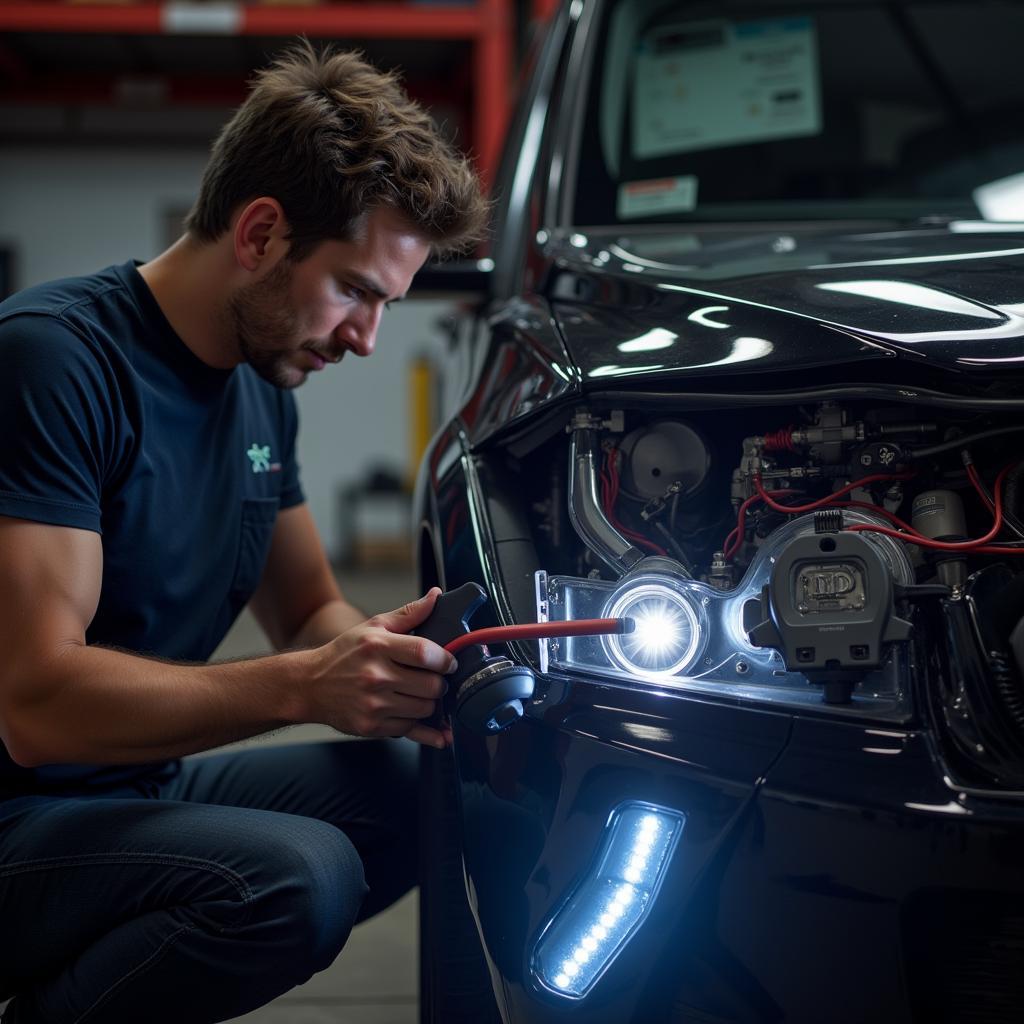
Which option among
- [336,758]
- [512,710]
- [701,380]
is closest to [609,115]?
[701,380]

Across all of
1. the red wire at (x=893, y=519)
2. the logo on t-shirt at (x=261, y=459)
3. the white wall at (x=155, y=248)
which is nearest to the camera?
the red wire at (x=893, y=519)

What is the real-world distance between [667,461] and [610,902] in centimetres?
42

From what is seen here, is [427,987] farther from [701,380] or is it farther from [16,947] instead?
[701,380]

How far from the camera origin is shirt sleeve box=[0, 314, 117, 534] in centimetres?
128

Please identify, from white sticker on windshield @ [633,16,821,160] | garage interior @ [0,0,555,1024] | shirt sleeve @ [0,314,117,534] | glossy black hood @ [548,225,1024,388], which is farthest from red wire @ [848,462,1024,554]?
garage interior @ [0,0,555,1024]

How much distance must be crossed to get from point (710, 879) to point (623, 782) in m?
0.11

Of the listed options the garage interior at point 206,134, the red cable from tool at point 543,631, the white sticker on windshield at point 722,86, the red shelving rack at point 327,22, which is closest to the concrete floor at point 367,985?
the red cable from tool at point 543,631

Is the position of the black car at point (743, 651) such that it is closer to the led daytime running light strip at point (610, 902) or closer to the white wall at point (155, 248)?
the led daytime running light strip at point (610, 902)

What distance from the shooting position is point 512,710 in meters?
1.10

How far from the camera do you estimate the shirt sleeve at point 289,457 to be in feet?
6.07

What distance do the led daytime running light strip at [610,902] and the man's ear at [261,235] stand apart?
31.5 inches

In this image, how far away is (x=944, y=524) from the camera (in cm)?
110

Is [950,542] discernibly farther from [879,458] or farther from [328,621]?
[328,621]

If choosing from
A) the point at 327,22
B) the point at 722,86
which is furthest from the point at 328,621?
the point at 327,22
